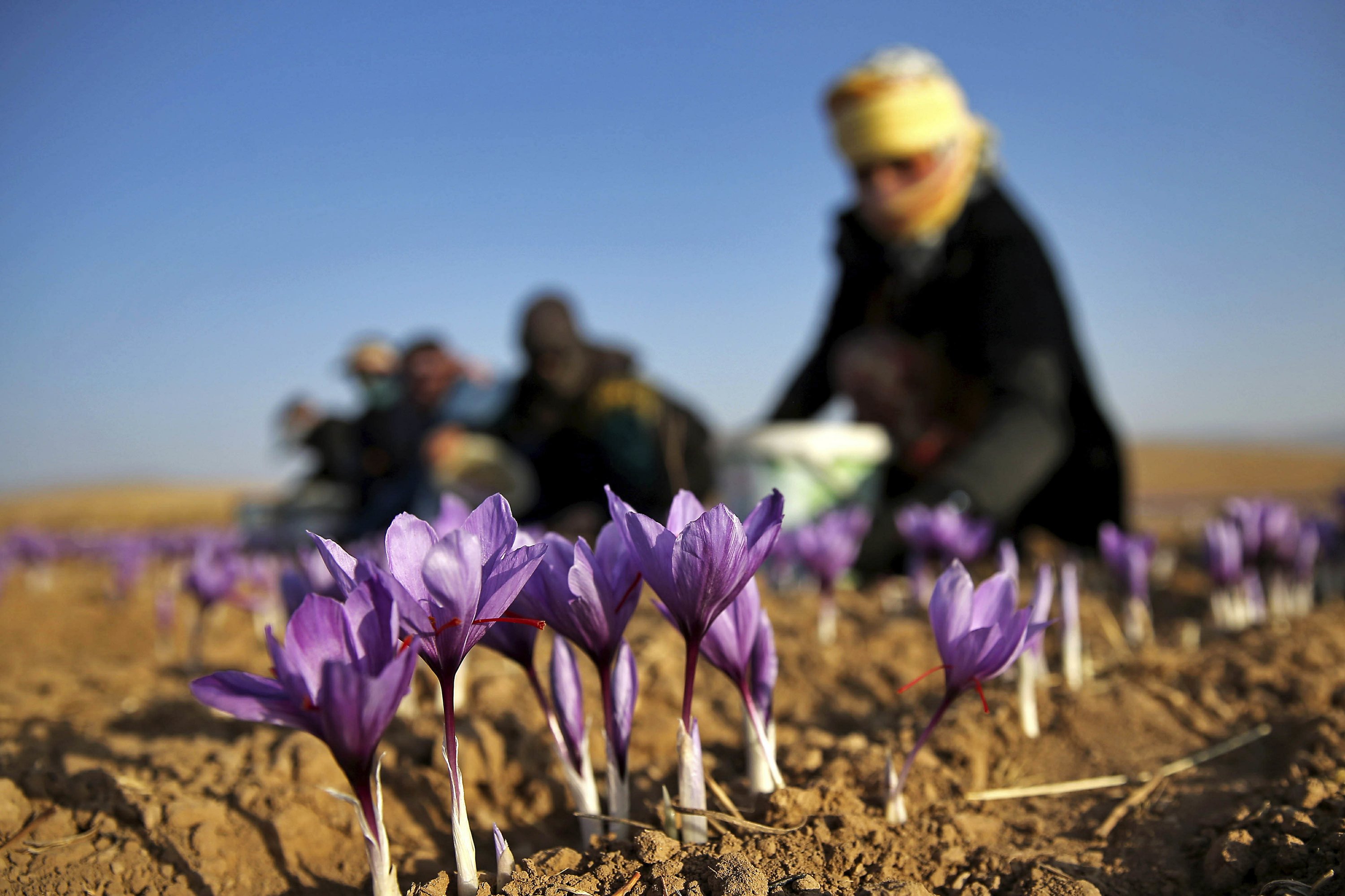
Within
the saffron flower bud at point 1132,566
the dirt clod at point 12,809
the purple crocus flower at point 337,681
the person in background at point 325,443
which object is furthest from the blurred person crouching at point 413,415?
the purple crocus flower at point 337,681

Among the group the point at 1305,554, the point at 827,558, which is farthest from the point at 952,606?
the point at 1305,554

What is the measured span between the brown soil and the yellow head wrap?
3.95 metres

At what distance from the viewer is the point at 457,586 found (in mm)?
975

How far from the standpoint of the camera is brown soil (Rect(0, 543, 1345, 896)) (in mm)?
1185

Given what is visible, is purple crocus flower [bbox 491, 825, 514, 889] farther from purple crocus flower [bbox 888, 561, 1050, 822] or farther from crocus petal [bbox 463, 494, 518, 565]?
purple crocus flower [bbox 888, 561, 1050, 822]

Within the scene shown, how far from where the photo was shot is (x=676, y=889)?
1.05 m

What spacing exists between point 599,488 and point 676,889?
265 inches

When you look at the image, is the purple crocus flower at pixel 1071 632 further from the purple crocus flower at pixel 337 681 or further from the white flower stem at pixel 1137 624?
the purple crocus flower at pixel 337 681

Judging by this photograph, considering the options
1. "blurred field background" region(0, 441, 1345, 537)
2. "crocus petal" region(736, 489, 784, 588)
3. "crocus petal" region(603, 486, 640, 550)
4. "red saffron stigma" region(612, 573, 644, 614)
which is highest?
"crocus petal" region(603, 486, 640, 550)

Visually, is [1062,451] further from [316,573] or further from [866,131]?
[316,573]

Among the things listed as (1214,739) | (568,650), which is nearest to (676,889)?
(568,650)

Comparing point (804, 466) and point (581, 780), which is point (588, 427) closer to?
point (804, 466)

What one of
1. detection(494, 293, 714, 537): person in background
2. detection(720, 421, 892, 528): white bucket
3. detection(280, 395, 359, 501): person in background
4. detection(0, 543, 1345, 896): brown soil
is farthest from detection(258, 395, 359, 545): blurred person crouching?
detection(0, 543, 1345, 896): brown soil

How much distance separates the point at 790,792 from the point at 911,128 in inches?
207
